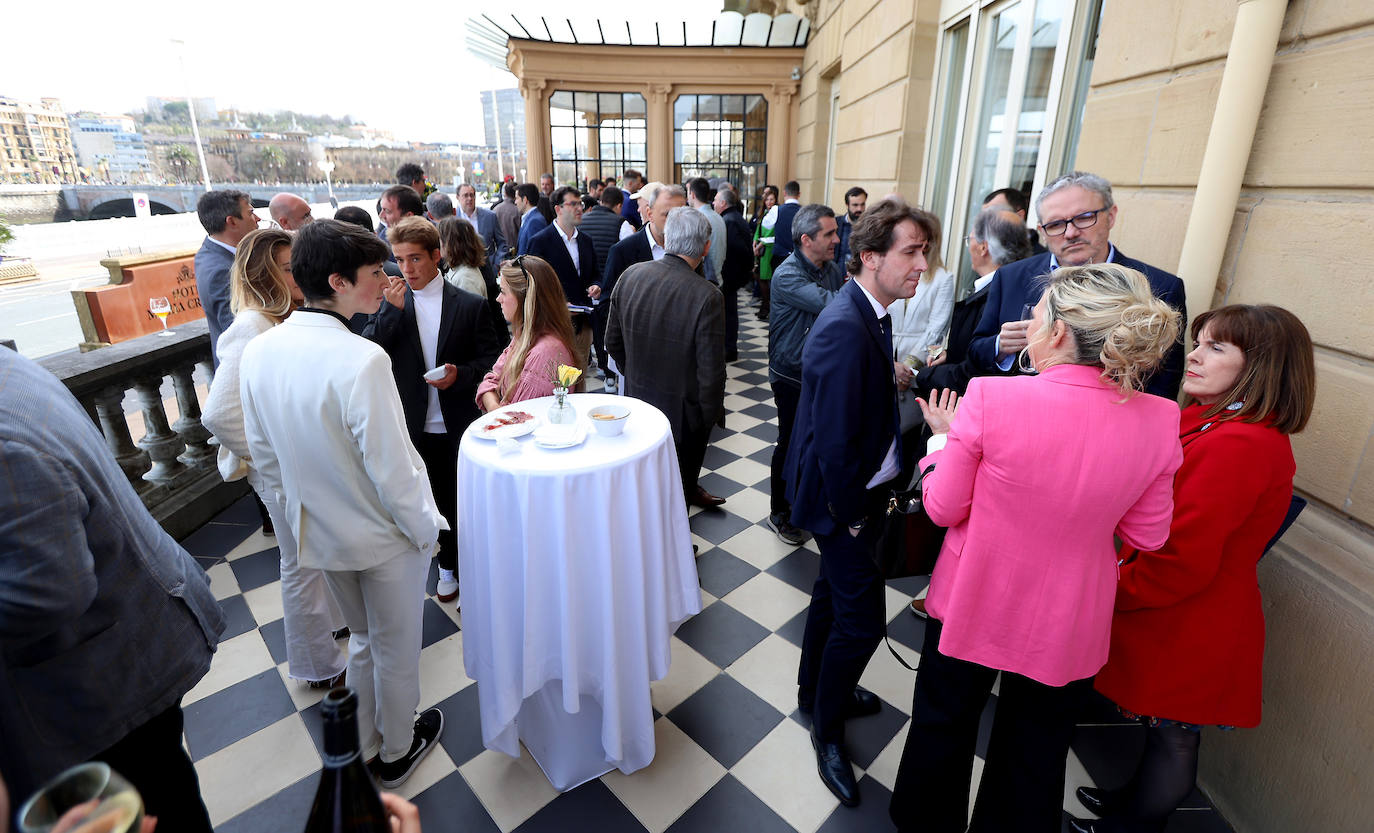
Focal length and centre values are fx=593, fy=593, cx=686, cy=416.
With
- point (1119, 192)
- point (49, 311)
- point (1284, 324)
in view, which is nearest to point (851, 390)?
point (1284, 324)

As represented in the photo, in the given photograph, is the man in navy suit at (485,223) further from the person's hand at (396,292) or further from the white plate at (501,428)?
the white plate at (501,428)

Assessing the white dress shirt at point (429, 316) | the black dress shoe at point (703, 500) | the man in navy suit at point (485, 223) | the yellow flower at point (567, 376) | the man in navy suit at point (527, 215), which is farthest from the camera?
the man in navy suit at point (485, 223)

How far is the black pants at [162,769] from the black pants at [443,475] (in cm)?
143

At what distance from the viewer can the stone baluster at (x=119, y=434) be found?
2.96 m

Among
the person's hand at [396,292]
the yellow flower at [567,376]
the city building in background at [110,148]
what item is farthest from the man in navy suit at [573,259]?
the city building in background at [110,148]

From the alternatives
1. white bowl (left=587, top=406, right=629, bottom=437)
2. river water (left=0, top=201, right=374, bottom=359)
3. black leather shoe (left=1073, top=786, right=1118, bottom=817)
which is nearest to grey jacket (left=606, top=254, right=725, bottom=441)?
white bowl (left=587, top=406, right=629, bottom=437)

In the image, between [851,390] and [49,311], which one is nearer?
[851,390]

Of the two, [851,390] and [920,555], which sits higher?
[851,390]

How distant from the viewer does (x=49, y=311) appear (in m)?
17.1

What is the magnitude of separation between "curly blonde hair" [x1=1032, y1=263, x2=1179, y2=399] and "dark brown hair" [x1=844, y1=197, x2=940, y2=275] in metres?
0.58

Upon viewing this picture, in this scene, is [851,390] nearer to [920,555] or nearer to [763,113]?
[920,555]

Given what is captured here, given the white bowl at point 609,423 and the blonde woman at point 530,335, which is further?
the blonde woman at point 530,335

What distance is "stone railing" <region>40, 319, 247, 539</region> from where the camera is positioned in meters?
2.91

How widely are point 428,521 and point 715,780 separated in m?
1.26
